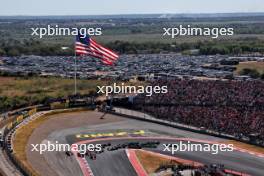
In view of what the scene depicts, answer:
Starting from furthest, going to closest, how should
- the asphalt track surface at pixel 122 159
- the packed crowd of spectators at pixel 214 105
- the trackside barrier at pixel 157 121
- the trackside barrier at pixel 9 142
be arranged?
the packed crowd of spectators at pixel 214 105 → the trackside barrier at pixel 157 121 → the asphalt track surface at pixel 122 159 → the trackside barrier at pixel 9 142

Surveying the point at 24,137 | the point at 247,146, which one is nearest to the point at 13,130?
the point at 24,137

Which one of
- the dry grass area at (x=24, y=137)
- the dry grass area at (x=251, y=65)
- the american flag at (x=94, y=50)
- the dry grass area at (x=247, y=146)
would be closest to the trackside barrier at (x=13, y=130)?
the dry grass area at (x=24, y=137)

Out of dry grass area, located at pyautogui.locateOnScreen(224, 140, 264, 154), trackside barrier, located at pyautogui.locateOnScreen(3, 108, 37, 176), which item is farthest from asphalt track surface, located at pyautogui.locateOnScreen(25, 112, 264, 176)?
trackside barrier, located at pyautogui.locateOnScreen(3, 108, 37, 176)

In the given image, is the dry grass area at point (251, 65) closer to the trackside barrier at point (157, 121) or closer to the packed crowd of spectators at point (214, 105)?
the packed crowd of spectators at point (214, 105)

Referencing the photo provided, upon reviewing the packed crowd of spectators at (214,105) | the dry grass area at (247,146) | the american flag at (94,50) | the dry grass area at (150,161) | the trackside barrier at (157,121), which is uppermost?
the american flag at (94,50)

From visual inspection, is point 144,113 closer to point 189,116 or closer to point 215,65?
point 189,116
